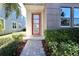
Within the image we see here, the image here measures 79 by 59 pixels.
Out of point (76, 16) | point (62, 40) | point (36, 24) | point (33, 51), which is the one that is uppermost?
point (76, 16)

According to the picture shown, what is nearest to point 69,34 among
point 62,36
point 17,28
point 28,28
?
point 62,36

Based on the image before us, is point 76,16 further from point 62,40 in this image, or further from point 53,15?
point 62,40

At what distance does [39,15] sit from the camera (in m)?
16.9

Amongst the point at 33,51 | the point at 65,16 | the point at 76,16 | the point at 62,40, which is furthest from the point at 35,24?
the point at 33,51

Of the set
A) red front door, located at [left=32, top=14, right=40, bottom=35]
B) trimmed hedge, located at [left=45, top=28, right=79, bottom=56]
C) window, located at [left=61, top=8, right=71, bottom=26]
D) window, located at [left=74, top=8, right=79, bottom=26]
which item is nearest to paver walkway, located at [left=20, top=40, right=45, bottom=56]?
trimmed hedge, located at [left=45, top=28, right=79, bottom=56]

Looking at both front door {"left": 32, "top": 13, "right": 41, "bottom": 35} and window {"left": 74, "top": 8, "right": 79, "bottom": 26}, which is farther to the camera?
front door {"left": 32, "top": 13, "right": 41, "bottom": 35}

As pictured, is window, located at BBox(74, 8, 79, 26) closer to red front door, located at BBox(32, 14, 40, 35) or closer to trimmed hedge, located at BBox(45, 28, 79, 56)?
trimmed hedge, located at BBox(45, 28, 79, 56)

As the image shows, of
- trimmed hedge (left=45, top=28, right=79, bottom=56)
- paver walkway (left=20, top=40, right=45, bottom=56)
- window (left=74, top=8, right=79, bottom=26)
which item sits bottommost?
paver walkway (left=20, top=40, right=45, bottom=56)

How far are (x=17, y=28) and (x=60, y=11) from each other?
9971 mm

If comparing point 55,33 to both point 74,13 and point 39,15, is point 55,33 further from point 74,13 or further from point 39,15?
point 39,15

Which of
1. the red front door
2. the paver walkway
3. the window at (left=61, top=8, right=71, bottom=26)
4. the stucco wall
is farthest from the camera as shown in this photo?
the red front door

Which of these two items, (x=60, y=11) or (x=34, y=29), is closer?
(x=60, y=11)

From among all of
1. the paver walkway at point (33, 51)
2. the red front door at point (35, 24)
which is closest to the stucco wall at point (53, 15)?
the paver walkway at point (33, 51)

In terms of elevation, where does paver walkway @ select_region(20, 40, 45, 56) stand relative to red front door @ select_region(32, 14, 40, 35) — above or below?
below
